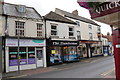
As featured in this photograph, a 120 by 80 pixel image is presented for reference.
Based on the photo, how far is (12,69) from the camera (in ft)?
43.1

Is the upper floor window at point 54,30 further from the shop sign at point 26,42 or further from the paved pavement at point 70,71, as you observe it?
the paved pavement at point 70,71

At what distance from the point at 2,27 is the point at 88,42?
17432 millimetres

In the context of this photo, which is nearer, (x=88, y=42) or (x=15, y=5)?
(x=15, y=5)

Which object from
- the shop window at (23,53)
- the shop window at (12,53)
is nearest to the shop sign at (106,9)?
the shop window at (12,53)

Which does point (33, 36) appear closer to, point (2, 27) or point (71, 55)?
point (2, 27)

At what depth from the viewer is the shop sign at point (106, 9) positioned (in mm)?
2938

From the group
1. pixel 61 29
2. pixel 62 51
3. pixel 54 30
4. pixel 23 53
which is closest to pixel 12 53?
pixel 23 53

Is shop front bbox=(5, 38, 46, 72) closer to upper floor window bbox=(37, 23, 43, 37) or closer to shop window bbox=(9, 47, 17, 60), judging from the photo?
shop window bbox=(9, 47, 17, 60)

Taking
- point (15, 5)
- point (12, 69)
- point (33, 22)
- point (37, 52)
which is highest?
point (15, 5)

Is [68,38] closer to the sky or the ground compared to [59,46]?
closer to the sky

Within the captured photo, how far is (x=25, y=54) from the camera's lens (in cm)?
1445

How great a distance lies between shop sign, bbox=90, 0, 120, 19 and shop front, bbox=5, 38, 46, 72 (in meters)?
11.9

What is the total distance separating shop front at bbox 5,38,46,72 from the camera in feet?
43.2

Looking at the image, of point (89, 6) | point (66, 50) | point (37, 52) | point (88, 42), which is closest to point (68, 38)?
point (66, 50)
